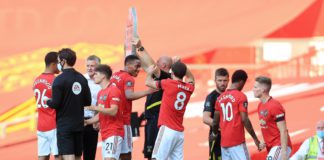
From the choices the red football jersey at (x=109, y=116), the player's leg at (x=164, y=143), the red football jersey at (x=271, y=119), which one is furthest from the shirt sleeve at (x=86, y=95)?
the red football jersey at (x=271, y=119)

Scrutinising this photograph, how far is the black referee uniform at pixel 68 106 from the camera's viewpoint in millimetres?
10430

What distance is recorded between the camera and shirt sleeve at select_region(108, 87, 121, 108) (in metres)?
10.8

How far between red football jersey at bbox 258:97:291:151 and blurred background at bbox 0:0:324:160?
344 cm

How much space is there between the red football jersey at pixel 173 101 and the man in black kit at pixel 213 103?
1.88ft

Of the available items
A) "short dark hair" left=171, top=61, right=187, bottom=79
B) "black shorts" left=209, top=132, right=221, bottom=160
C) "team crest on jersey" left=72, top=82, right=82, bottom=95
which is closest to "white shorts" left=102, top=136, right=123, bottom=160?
"team crest on jersey" left=72, top=82, right=82, bottom=95

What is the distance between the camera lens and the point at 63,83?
34.2ft

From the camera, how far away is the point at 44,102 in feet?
37.3

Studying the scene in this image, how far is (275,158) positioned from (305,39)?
13.1ft

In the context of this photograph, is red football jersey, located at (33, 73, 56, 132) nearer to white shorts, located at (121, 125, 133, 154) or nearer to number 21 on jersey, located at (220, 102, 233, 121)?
white shorts, located at (121, 125, 133, 154)

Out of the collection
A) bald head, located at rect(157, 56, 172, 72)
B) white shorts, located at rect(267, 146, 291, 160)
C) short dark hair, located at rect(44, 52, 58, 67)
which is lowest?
white shorts, located at rect(267, 146, 291, 160)

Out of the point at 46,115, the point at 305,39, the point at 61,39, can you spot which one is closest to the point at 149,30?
the point at 61,39

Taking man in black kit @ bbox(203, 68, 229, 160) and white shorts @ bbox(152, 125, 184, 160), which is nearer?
white shorts @ bbox(152, 125, 184, 160)

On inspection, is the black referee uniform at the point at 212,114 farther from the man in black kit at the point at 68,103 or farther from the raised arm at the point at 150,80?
the man in black kit at the point at 68,103

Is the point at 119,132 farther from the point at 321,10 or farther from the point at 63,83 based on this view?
the point at 321,10
